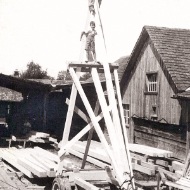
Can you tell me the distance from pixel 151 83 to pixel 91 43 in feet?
28.1

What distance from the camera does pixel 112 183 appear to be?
6477 mm

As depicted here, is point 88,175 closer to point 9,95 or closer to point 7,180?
point 7,180

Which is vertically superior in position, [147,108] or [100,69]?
[100,69]

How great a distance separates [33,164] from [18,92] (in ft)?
24.5

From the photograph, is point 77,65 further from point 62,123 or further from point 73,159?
point 62,123

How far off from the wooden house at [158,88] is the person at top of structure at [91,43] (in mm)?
5841

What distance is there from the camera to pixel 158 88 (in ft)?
47.7

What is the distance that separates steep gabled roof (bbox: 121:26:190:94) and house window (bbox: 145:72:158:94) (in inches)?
41.7

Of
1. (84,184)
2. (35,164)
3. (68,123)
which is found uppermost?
(68,123)

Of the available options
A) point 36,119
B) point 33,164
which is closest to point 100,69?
point 33,164

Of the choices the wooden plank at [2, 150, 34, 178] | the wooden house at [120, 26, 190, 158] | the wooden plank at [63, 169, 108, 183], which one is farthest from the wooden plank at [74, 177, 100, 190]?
the wooden house at [120, 26, 190, 158]

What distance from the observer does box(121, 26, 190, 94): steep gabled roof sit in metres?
13.3

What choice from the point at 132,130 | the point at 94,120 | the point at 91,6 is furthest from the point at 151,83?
the point at 94,120

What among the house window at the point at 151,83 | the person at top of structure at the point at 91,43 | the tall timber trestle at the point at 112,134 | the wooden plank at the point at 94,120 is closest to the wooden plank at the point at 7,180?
the tall timber trestle at the point at 112,134
